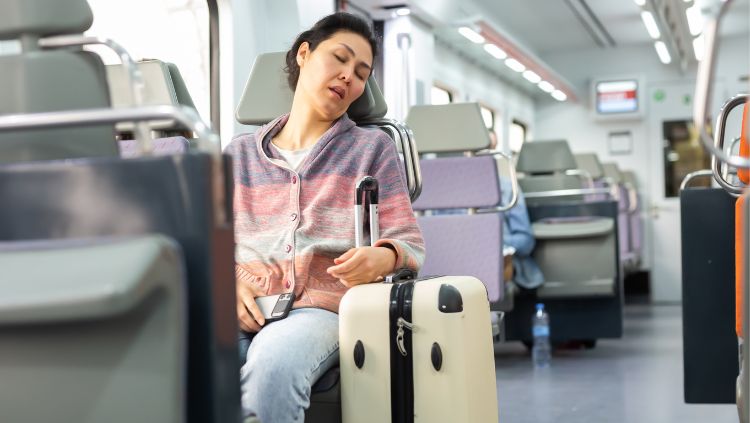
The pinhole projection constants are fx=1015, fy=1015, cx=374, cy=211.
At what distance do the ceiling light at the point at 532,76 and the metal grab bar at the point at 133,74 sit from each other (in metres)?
12.2

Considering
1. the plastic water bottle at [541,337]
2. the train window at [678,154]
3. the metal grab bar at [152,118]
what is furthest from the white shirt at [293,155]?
the train window at [678,154]

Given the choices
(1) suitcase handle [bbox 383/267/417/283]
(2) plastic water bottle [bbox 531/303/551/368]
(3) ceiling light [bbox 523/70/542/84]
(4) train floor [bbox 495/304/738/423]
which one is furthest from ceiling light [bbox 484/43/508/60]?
(1) suitcase handle [bbox 383/267/417/283]

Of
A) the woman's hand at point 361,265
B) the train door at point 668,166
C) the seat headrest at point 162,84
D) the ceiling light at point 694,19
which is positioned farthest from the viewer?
the train door at point 668,166

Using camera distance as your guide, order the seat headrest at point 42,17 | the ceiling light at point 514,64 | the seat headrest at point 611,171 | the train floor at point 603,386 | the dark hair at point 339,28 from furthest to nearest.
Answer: the seat headrest at point 611,171, the ceiling light at point 514,64, the train floor at point 603,386, the dark hair at point 339,28, the seat headrest at point 42,17

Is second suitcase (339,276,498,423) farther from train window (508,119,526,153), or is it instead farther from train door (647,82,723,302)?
train door (647,82,723,302)

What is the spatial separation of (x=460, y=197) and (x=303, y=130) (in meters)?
2.93

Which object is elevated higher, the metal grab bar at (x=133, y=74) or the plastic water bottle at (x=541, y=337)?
the metal grab bar at (x=133, y=74)

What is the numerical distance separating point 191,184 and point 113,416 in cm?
35

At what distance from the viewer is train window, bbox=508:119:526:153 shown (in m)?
15.6

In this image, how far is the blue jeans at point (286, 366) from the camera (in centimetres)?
207

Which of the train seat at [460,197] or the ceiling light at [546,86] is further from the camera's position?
the ceiling light at [546,86]

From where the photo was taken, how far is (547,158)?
9.41 meters

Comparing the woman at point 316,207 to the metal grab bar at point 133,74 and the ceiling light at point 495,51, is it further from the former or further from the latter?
the ceiling light at point 495,51

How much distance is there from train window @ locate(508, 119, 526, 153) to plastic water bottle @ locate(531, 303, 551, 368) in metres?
8.52
